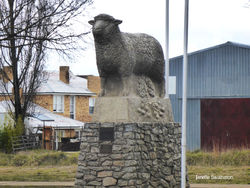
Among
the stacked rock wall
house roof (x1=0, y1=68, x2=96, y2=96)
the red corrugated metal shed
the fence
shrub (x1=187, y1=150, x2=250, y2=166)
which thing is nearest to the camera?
the stacked rock wall

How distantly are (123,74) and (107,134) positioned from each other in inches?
64.7

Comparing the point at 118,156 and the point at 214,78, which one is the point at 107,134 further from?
the point at 214,78

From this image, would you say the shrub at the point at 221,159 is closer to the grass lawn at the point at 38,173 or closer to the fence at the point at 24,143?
the grass lawn at the point at 38,173

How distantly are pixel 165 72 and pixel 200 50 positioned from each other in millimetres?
12232

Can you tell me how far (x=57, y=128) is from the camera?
41.8 metres

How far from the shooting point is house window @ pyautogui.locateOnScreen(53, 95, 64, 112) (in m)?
47.5

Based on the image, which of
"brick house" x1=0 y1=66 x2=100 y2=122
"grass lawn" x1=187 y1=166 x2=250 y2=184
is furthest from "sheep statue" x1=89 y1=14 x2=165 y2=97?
"brick house" x1=0 y1=66 x2=100 y2=122

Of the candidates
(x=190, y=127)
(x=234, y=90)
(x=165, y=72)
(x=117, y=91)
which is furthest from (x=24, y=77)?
(x=117, y=91)

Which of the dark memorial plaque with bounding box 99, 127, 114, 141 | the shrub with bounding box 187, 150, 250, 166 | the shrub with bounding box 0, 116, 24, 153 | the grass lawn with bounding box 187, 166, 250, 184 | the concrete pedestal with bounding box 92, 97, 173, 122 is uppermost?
the concrete pedestal with bounding box 92, 97, 173, 122

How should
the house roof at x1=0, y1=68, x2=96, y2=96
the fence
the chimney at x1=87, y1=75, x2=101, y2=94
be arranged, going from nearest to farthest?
the fence → the house roof at x1=0, y1=68, x2=96, y2=96 → the chimney at x1=87, y1=75, x2=101, y2=94

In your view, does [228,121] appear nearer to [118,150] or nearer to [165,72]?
[165,72]

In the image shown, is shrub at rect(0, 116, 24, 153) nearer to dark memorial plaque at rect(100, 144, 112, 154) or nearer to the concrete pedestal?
the concrete pedestal

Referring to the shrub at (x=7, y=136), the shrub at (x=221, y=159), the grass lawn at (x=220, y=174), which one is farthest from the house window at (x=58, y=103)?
the grass lawn at (x=220, y=174)

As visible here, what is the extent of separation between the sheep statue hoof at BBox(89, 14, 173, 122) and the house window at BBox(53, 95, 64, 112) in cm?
3173
